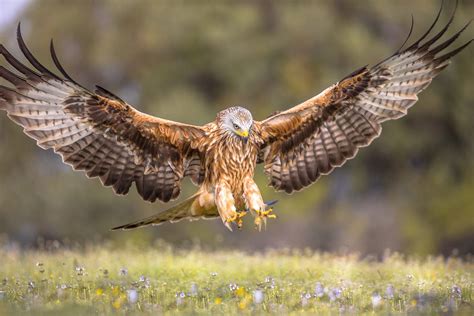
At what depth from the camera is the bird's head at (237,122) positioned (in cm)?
1097

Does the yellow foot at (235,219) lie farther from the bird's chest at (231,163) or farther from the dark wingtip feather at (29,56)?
the dark wingtip feather at (29,56)

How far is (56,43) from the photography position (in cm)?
3831

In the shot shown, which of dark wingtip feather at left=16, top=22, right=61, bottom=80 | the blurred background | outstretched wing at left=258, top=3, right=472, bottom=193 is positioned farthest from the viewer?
the blurred background

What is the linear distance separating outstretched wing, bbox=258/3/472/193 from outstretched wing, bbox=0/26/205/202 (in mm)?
1105

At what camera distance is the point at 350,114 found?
11.7m

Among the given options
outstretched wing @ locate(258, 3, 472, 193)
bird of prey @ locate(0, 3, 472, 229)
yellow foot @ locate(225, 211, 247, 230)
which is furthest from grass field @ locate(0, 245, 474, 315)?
outstretched wing @ locate(258, 3, 472, 193)

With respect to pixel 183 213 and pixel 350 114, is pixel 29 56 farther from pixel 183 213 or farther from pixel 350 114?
pixel 350 114

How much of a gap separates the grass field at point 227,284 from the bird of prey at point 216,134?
784 mm

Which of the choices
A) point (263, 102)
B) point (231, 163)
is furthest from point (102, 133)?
point (263, 102)

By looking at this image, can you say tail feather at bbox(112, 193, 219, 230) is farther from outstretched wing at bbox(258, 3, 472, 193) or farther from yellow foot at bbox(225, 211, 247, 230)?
outstretched wing at bbox(258, 3, 472, 193)

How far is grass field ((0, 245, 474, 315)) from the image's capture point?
375 inches

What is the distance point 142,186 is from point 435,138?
26.7 meters

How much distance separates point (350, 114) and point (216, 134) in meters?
1.69

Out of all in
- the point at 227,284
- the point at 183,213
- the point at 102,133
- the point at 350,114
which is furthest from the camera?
the point at 350,114
